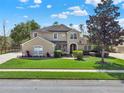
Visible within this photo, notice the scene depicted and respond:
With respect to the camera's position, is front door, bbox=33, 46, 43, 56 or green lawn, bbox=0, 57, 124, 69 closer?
green lawn, bbox=0, 57, 124, 69

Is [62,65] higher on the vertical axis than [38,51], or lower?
lower

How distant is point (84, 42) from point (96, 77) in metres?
41.9

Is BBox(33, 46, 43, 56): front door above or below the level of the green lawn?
above

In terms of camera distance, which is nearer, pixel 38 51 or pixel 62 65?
pixel 62 65

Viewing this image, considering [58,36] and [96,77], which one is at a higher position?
[58,36]

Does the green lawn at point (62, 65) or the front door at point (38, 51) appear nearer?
the green lawn at point (62, 65)

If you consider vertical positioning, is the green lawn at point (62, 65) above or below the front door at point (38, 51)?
below

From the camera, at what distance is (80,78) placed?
19.5 m
